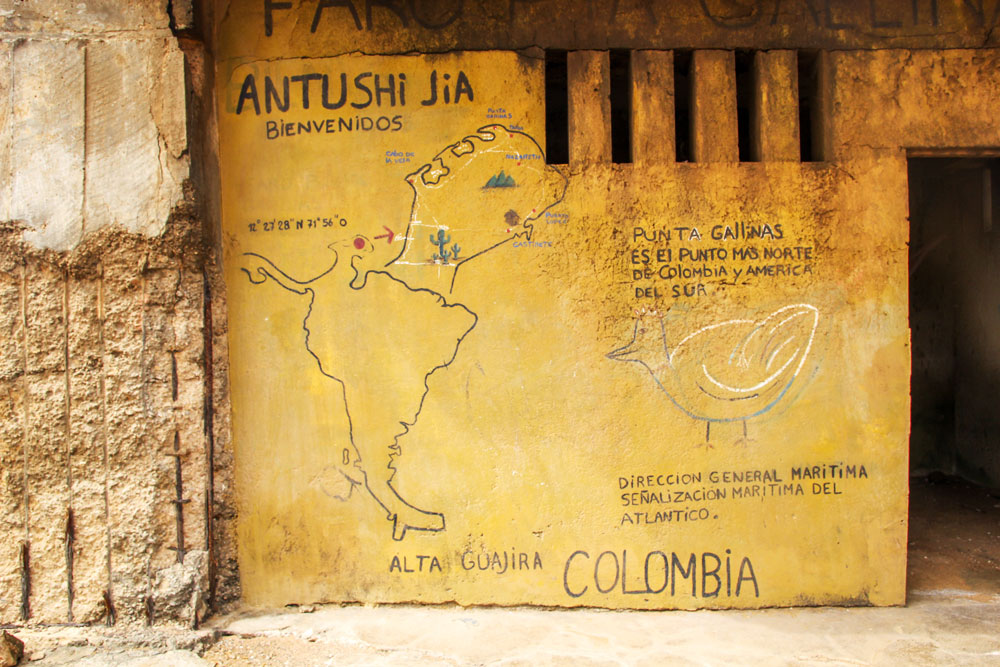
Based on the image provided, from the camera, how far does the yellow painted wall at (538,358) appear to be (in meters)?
3.17

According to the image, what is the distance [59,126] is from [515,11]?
2278 millimetres

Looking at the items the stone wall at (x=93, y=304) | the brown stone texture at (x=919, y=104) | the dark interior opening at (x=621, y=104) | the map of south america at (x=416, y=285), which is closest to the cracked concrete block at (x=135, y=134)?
the stone wall at (x=93, y=304)

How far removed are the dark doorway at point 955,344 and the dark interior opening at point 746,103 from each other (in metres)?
2.32

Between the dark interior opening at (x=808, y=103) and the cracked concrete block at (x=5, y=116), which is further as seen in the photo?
the dark interior opening at (x=808, y=103)

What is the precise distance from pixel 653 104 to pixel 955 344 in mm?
4107

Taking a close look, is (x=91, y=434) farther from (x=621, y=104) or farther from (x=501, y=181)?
(x=621, y=104)

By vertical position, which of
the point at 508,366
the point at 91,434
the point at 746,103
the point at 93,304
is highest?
the point at 746,103

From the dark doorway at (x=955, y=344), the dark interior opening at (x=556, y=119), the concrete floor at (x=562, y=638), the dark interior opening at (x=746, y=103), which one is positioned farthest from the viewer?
the dark doorway at (x=955, y=344)

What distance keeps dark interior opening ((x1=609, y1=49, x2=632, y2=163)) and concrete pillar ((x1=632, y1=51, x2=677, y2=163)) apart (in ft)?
0.20

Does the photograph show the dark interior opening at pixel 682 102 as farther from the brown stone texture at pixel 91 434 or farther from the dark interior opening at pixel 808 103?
the brown stone texture at pixel 91 434

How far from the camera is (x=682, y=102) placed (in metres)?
3.64

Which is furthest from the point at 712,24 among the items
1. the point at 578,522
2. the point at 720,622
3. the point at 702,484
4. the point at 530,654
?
the point at 530,654

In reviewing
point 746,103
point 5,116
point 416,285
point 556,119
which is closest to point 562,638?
point 416,285

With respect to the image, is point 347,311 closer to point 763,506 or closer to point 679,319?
point 679,319
